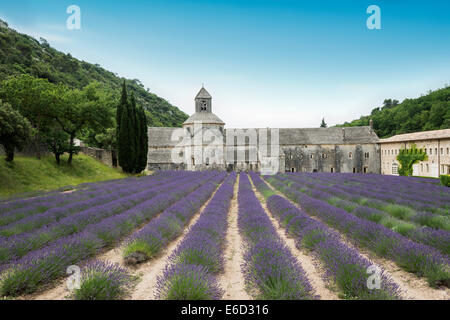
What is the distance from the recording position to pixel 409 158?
29.0 metres

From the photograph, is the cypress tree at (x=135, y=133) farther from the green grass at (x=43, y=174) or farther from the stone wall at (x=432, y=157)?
the stone wall at (x=432, y=157)

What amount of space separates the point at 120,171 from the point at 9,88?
10.7 meters

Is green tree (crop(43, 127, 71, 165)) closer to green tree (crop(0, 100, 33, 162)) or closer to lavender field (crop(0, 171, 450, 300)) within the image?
green tree (crop(0, 100, 33, 162))

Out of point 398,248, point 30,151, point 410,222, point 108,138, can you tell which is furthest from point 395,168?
point 30,151

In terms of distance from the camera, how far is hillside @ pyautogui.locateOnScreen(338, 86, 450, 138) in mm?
46156

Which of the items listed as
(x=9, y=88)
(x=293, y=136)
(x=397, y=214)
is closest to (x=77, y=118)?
(x=9, y=88)

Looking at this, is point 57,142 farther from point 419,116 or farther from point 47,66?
point 419,116

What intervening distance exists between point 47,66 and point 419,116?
82.9 meters

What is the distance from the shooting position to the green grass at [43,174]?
A: 1340 centimetres

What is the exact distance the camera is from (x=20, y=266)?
3090 millimetres

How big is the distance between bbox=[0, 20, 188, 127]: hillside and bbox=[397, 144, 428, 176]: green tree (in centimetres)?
3112

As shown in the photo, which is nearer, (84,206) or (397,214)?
(397,214)

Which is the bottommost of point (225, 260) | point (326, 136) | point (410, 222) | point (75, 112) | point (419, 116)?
point (225, 260)
